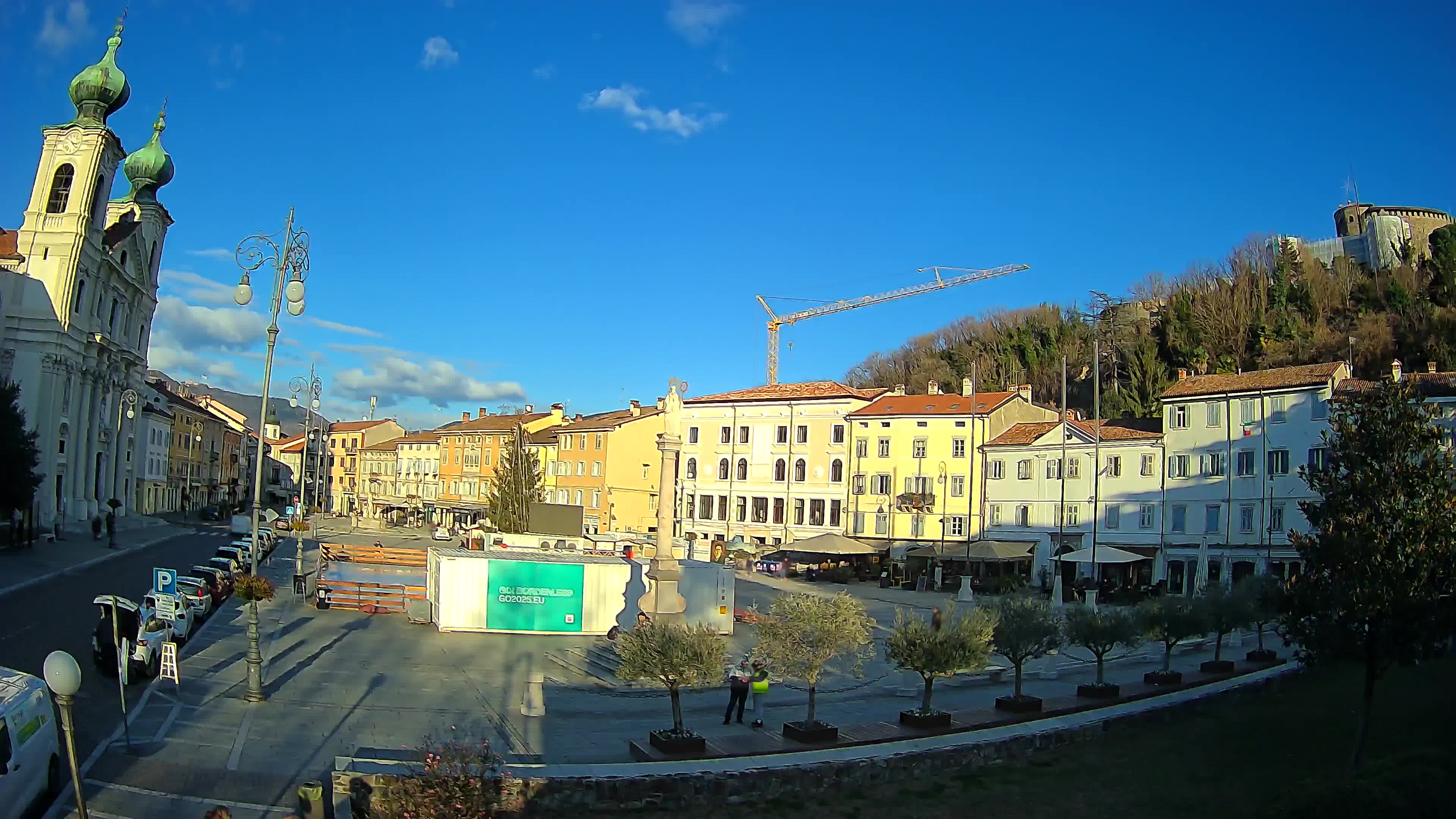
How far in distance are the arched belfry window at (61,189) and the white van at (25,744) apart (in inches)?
2435

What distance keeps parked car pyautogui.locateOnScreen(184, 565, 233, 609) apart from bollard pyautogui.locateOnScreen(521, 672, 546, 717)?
16.8 meters

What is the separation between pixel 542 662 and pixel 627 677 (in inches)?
413

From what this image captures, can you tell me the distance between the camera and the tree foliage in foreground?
58.4ft

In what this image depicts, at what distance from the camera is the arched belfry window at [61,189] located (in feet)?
206

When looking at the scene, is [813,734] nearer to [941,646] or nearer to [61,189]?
[941,646]

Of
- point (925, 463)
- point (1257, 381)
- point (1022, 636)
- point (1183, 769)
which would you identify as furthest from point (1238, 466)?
point (1183, 769)

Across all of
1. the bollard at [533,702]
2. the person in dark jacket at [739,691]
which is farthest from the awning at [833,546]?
the person in dark jacket at [739,691]

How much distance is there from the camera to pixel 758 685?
18.1 m

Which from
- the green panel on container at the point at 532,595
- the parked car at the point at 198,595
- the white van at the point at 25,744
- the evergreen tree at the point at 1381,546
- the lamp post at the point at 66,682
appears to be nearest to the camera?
the lamp post at the point at 66,682

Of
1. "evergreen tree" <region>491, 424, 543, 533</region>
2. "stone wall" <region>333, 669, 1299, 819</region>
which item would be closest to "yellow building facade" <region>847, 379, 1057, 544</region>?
"evergreen tree" <region>491, 424, 543, 533</region>

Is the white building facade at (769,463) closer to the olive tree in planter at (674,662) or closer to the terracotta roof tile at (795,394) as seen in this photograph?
the terracotta roof tile at (795,394)

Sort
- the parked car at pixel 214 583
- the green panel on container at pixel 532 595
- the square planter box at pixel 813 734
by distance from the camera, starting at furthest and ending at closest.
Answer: the parked car at pixel 214 583
the green panel on container at pixel 532 595
the square planter box at pixel 813 734

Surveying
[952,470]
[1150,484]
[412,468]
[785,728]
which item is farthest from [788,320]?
→ [785,728]

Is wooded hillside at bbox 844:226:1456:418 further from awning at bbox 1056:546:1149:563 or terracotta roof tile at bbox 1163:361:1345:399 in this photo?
awning at bbox 1056:546:1149:563
